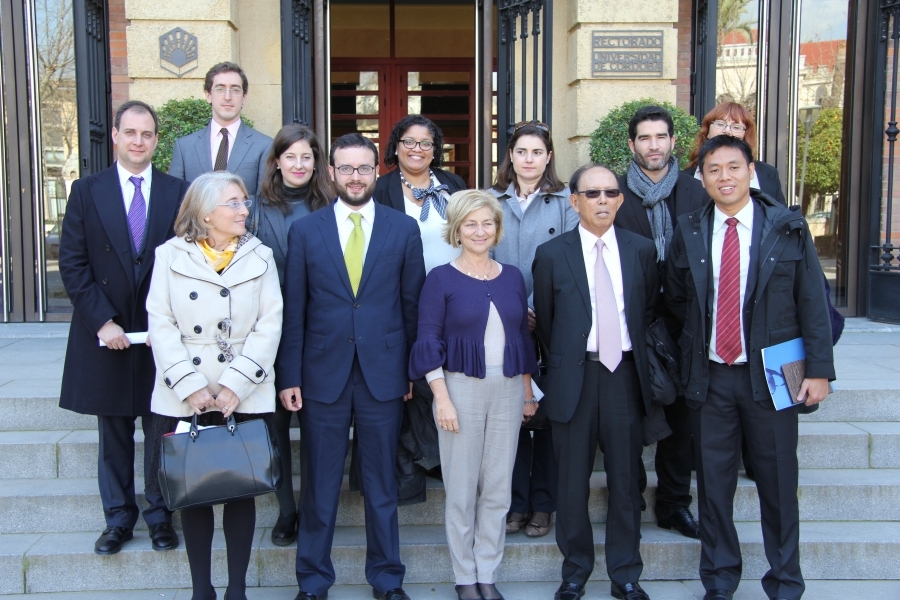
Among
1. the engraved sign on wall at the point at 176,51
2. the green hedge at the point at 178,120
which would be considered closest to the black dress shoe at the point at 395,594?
the green hedge at the point at 178,120

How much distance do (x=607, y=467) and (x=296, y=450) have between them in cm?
176

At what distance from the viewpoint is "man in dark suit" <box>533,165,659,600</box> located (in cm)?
350

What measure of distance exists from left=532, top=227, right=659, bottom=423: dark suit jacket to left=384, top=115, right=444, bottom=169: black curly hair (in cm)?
97

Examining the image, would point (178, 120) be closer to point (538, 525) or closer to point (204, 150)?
point (204, 150)

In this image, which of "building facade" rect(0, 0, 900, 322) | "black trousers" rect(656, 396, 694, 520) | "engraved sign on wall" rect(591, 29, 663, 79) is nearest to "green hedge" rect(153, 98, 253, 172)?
"building facade" rect(0, 0, 900, 322)

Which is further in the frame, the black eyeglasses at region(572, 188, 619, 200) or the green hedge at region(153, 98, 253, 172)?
the green hedge at region(153, 98, 253, 172)

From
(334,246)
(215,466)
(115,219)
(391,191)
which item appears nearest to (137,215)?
(115,219)

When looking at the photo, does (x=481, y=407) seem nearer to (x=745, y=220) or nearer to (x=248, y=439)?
(x=248, y=439)

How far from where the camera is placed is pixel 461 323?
11.3 feet

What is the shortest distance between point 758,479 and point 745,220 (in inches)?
45.2

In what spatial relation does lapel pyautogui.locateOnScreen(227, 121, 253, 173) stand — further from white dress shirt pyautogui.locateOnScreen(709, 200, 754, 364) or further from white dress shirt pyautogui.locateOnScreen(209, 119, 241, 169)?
white dress shirt pyautogui.locateOnScreen(709, 200, 754, 364)

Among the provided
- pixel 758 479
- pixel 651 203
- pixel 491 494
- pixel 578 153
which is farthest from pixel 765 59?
pixel 491 494

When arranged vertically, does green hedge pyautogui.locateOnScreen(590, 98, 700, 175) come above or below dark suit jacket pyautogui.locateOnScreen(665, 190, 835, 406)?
above

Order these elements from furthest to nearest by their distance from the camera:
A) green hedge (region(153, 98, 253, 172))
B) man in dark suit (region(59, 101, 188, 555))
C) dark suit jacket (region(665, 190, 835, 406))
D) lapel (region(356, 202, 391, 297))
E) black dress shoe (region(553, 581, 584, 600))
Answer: green hedge (region(153, 98, 253, 172))
man in dark suit (region(59, 101, 188, 555))
black dress shoe (region(553, 581, 584, 600))
lapel (region(356, 202, 391, 297))
dark suit jacket (region(665, 190, 835, 406))
